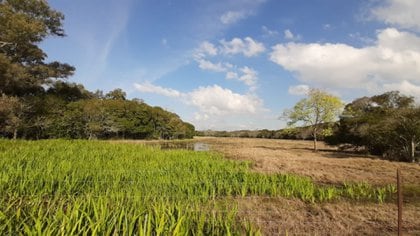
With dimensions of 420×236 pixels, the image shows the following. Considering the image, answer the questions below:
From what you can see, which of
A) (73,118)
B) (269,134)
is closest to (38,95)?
(73,118)

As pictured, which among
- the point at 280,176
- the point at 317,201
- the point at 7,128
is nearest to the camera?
the point at 317,201

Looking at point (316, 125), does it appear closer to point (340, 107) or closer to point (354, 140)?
point (340, 107)

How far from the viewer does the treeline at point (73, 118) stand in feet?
94.5

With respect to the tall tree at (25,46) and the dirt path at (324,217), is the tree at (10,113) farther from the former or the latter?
the dirt path at (324,217)

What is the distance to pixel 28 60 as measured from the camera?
3097 centimetres

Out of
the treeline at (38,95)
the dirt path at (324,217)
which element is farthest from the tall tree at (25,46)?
the dirt path at (324,217)

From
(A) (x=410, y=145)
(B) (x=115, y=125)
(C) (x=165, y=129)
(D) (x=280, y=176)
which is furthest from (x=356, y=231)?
(C) (x=165, y=129)

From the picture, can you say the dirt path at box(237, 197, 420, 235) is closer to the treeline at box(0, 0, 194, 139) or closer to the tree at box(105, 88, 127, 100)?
the treeline at box(0, 0, 194, 139)

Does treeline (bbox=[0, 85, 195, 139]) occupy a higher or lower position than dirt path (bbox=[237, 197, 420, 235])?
higher

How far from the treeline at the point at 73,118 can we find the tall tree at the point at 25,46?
181 cm

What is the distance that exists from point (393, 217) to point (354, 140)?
25412 mm

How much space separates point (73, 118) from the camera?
3956cm

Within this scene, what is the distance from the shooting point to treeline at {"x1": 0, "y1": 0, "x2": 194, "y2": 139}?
24.0m

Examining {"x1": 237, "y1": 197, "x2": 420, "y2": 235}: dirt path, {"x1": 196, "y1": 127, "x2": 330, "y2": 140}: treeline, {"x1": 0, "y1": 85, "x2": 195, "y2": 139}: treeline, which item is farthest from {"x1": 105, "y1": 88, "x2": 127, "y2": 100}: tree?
{"x1": 237, "y1": 197, "x2": 420, "y2": 235}: dirt path
